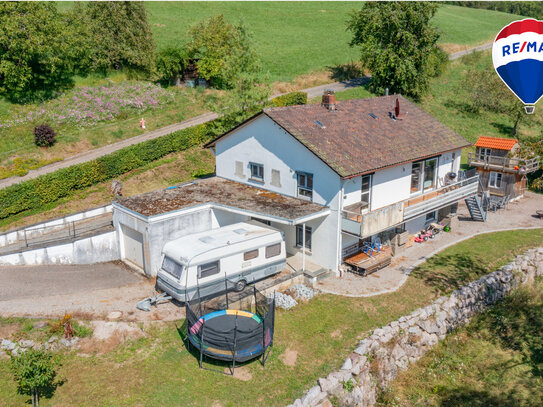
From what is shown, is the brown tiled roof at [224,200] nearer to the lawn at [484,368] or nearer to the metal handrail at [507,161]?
the lawn at [484,368]

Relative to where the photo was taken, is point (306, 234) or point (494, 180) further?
point (494, 180)

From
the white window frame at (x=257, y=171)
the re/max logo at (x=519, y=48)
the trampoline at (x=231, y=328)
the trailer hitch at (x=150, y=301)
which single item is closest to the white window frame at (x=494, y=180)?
the re/max logo at (x=519, y=48)

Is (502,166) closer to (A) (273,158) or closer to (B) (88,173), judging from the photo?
(A) (273,158)

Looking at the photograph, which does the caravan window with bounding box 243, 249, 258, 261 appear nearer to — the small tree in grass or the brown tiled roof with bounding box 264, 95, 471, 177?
the brown tiled roof with bounding box 264, 95, 471, 177

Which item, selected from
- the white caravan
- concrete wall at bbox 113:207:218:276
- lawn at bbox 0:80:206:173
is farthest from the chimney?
lawn at bbox 0:80:206:173

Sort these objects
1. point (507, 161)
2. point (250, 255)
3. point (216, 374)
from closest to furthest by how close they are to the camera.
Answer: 1. point (216, 374)
2. point (250, 255)
3. point (507, 161)

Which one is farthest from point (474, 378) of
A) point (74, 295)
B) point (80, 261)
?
point (80, 261)

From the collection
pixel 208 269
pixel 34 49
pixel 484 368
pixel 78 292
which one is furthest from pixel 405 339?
pixel 34 49
